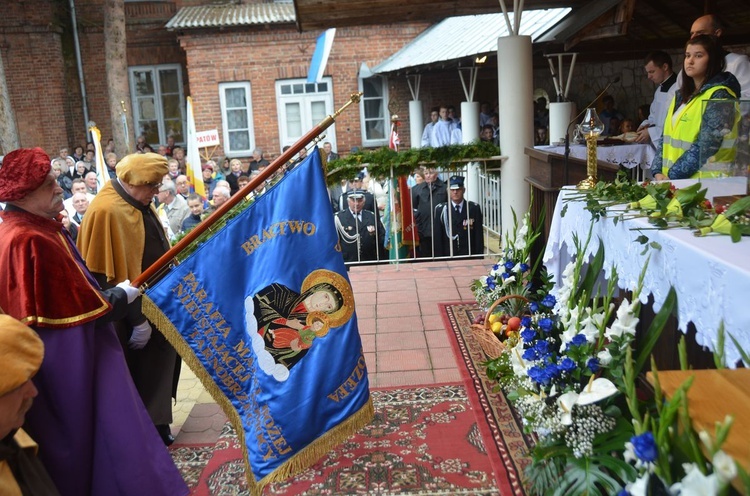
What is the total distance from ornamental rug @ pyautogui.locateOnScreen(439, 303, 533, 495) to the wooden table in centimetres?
133

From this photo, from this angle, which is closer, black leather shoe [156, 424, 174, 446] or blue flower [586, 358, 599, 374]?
blue flower [586, 358, 599, 374]

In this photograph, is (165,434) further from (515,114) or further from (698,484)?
(515,114)

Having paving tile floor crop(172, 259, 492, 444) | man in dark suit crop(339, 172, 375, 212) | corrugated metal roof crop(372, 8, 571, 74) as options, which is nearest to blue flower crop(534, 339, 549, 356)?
paving tile floor crop(172, 259, 492, 444)

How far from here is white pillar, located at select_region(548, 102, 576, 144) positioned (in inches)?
396

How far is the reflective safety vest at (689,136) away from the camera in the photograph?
10.4 ft

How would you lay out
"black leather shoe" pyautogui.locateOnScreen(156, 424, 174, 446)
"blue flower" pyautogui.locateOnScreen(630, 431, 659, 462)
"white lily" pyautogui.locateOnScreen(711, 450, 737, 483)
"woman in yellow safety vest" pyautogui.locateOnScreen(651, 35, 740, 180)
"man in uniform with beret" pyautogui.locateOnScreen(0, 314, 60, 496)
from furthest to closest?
"black leather shoe" pyautogui.locateOnScreen(156, 424, 174, 446) < "woman in yellow safety vest" pyautogui.locateOnScreen(651, 35, 740, 180) < "man in uniform with beret" pyautogui.locateOnScreen(0, 314, 60, 496) < "blue flower" pyautogui.locateOnScreen(630, 431, 659, 462) < "white lily" pyautogui.locateOnScreen(711, 450, 737, 483)

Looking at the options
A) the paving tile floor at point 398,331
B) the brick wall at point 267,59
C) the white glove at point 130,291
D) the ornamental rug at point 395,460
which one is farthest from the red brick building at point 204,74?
the white glove at point 130,291

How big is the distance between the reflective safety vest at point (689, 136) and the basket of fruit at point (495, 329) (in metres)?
1.27

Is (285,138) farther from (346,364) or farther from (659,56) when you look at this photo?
(346,364)

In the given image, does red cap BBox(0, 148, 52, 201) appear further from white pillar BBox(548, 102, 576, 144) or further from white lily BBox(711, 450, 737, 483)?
white pillar BBox(548, 102, 576, 144)

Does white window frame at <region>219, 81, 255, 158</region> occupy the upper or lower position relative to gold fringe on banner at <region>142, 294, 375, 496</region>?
upper

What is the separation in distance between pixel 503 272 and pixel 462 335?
0.61 m

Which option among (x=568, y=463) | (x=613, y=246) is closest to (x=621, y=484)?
(x=568, y=463)

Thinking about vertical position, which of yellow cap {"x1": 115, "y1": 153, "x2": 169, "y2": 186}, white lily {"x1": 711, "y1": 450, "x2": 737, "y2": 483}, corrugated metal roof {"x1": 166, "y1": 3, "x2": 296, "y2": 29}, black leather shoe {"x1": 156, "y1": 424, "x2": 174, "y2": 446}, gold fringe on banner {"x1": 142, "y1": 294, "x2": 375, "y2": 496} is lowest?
black leather shoe {"x1": 156, "y1": 424, "x2": 174, "y2": 446}
